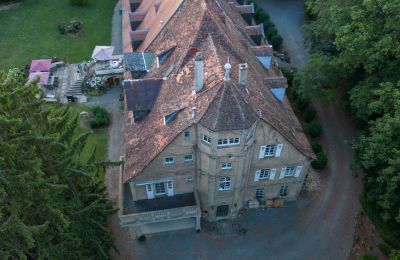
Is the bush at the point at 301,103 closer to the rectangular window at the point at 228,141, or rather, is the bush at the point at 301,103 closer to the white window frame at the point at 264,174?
the white window frame at the point at 264,174

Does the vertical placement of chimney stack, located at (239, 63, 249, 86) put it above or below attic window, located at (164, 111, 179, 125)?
above

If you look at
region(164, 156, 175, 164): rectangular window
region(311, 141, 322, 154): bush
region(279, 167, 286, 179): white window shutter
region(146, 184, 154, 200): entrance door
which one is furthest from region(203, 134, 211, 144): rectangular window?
region(311, 141, 322, 154): bush

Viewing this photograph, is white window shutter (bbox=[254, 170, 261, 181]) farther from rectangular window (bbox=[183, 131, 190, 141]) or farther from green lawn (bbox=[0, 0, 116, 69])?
green lawn (bbox=[0, 0, 116, 69])

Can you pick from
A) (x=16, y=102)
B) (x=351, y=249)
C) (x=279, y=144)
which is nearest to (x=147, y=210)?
(x=279, y=144)

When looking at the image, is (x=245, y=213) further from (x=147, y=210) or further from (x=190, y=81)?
(x=190, y=81)

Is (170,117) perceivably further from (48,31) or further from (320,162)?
(48,31)

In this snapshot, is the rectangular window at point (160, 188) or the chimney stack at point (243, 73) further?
the rectangular window at point (160, 188)

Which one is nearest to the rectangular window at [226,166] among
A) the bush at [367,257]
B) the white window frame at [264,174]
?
the white window frame at [264,174]

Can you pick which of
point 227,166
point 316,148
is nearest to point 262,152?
point 227,166
